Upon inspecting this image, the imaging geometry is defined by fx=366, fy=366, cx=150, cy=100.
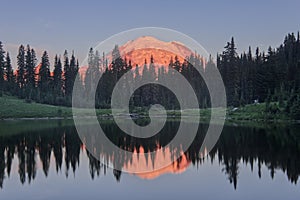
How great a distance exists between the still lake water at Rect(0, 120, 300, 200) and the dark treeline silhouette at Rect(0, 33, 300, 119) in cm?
4916

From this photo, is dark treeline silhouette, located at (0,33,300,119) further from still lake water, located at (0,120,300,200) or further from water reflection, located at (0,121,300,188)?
still lake water, located at (0,120,300,200)

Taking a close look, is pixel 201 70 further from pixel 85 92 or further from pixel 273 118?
pixel 273 118

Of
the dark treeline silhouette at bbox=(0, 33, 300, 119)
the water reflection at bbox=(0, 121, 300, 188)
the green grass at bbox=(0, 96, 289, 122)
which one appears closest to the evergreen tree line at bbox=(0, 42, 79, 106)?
the dark treeline silhouette at bbox=(0, 33, 300, 119)

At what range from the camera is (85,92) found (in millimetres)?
114062

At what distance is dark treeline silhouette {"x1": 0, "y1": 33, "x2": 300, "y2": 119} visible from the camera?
Answer: 81.2m

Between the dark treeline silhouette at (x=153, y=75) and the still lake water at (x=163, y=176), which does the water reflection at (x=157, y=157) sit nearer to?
the still lake water at (x=163, y=176)

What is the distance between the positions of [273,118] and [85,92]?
6665 centimetres

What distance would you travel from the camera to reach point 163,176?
19641 millimetres

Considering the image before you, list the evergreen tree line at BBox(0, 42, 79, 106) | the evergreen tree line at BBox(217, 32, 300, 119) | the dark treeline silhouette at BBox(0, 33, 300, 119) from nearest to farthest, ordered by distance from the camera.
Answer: the evergreen tree line at BBox(217, 32, 300, 119) < the dark treeline silhouette at BBox(0, 33, 300, 119) < the evergreen tree line at BBox(0, 42, 79, 106)

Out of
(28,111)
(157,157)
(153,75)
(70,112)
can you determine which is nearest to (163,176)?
(157,157)

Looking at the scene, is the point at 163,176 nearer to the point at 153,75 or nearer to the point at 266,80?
→ the point at 266,80

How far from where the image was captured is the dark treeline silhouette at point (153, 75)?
81.2 meters

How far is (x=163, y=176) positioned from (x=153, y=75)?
384ft

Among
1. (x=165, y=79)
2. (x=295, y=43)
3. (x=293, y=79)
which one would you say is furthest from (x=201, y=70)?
(x=293, y=79)
